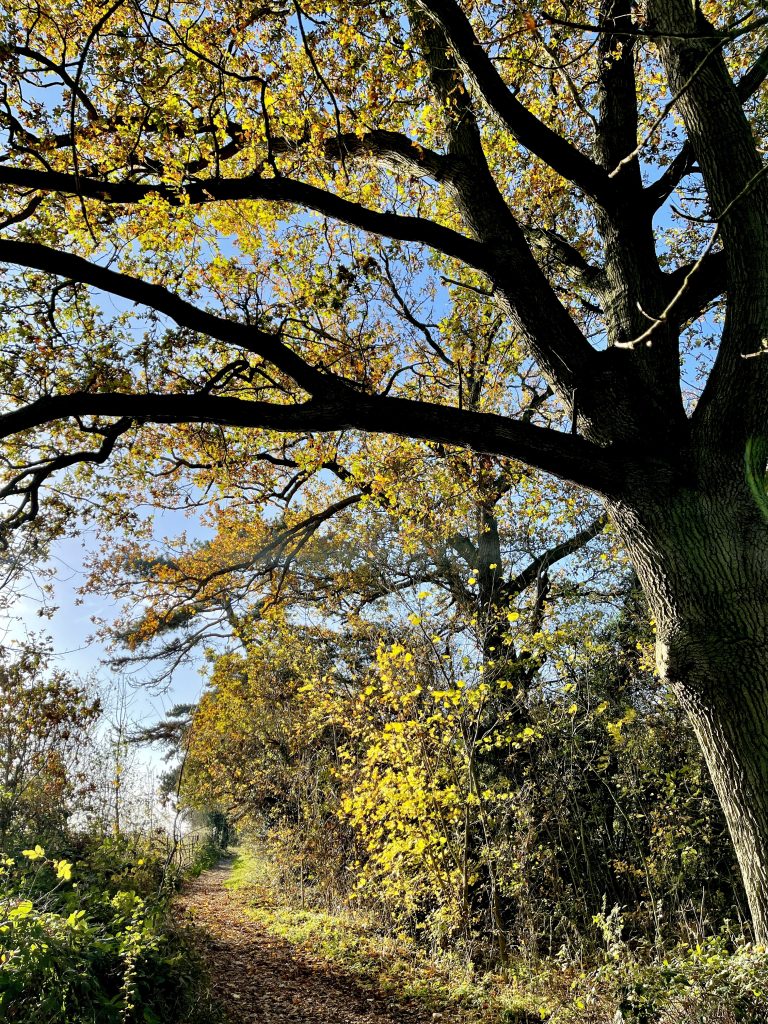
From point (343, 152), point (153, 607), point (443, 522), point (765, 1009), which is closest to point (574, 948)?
point (765, 1009)

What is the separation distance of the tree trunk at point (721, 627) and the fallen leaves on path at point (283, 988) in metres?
3.47

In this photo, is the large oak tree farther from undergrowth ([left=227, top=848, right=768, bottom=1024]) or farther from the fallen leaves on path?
the fallen leaves on path

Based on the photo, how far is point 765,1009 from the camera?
2994mm

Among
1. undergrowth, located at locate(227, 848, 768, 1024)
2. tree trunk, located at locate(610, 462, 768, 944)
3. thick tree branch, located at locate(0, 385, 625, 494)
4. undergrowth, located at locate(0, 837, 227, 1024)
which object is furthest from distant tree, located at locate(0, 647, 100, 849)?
tree trunk, located at locate(610, 462, 768, 944)

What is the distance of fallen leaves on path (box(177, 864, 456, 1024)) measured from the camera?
578cm

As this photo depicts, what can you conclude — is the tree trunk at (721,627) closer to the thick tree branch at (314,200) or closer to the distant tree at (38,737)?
the thick tree branch at (314,200)

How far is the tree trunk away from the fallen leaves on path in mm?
3469

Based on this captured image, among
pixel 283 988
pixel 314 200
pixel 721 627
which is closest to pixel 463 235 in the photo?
pixel 314 200

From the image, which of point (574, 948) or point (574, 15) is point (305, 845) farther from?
point (574, 15)

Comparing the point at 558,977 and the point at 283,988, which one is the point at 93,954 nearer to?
the point at 558,977

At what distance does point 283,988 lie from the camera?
6.70 m

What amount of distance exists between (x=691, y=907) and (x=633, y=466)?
3.77 meters

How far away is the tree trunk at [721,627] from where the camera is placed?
11.9 feet

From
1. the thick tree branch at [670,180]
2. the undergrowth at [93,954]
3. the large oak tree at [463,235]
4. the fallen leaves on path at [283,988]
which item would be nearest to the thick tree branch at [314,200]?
the large oak tree at [463,235]
